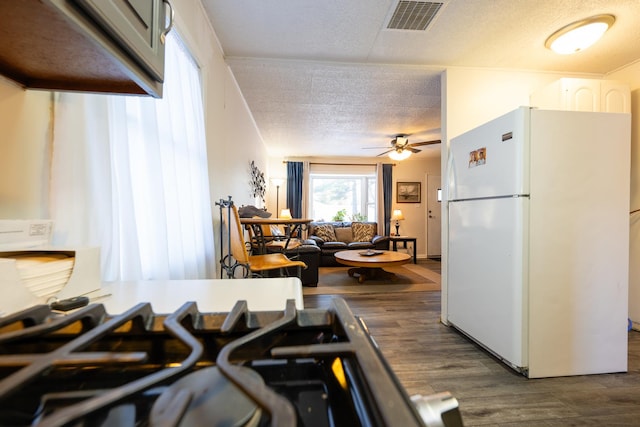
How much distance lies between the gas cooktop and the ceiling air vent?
1.99 meters

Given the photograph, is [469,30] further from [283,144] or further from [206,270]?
[283,144]

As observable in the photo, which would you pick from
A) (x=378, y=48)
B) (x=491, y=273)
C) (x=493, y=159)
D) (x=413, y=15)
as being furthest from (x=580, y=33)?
(x=491, y=273)

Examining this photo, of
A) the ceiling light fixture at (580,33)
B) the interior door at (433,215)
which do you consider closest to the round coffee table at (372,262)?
the interior door at (433,215)

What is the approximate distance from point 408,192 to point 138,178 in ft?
20.2

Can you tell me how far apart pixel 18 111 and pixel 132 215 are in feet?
1.43

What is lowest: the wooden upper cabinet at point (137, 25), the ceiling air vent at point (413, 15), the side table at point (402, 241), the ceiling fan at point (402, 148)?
the side table at point (402, 241)

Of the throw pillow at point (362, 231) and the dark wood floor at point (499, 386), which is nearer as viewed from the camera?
the dark wood floor at point (499, 386)

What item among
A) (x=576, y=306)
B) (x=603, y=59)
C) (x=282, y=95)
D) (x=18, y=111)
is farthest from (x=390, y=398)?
(x=603, y=59)

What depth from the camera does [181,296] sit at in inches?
24.8

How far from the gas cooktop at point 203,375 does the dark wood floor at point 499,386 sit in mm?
728

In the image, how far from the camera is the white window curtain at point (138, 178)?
78 centimetres

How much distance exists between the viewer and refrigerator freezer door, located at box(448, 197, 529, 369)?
1631 millimetres

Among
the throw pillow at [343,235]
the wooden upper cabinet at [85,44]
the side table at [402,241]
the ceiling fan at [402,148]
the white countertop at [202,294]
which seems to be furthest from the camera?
the throw pillow at [343,235]

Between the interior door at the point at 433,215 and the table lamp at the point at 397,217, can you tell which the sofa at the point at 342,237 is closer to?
the table lamp at the point at 397,217
